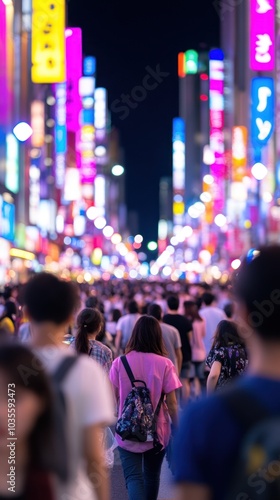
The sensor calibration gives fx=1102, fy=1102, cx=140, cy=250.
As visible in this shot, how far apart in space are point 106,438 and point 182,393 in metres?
8.55

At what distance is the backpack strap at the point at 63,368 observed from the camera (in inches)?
149

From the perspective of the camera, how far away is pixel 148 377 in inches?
304

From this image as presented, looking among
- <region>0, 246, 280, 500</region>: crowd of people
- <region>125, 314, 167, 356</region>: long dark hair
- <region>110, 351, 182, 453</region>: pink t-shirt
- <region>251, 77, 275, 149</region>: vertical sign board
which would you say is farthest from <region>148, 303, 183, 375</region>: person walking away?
<region>251, 77, 275, 149</region>: vertical sign board

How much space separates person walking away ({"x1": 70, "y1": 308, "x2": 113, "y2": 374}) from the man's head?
4.72m

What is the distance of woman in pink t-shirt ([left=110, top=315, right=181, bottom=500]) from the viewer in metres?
7.68

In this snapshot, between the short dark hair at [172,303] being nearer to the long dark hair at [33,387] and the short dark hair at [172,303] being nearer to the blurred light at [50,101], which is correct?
the long dark hair at [33,387]

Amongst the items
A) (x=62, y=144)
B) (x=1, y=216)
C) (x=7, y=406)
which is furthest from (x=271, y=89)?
(x=62, y=144)

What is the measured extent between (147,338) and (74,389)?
4061mm

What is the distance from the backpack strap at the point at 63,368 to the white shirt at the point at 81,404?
1cm

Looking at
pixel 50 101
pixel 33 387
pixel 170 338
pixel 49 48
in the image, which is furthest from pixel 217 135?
pixel 33 387

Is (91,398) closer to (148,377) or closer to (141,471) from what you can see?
(148,377)

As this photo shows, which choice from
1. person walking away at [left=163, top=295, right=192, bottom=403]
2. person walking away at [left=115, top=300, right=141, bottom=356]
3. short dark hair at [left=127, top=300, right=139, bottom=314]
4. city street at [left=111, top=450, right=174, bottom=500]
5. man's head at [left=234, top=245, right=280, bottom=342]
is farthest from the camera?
short dark hair at [left=127, top=300, right=139, bottom=314]

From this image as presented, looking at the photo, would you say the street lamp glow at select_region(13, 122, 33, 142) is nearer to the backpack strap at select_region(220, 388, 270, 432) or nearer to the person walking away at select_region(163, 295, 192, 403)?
the person walking away at select_region(163, 295, 192, 403)

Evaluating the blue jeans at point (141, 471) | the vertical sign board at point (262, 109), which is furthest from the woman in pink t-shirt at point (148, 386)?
the vertical sign board at point (262, 109)
